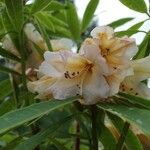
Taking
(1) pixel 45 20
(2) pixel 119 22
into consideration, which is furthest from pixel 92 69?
(2) pixel 119 22

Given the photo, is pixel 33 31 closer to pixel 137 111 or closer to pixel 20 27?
pixel 20 27

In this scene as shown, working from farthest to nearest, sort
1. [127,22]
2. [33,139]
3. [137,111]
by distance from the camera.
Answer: [127,22] < [33,139] < [137,111]

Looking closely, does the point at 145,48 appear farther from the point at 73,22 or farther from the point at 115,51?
the point at 73,22

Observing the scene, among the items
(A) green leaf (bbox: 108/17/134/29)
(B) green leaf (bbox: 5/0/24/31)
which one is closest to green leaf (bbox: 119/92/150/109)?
(B) green leaf (bbox: 5/0/24/31)

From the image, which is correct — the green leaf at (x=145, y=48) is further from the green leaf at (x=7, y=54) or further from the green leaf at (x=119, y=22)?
the green leaf at (x=119, y=22)

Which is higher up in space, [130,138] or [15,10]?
[15,10]

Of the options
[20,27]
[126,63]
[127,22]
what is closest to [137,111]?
[126,63]

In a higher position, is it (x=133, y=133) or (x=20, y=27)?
(x=20, y=27)

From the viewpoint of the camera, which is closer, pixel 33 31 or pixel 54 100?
pixel 54 100
